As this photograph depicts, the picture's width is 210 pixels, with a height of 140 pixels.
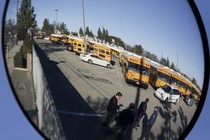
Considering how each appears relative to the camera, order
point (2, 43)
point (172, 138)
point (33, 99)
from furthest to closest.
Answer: point (33, 99)
point (172, 138)
point (2, 43)

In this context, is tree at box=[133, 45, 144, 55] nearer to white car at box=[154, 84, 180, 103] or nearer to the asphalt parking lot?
the asphalt parking lot

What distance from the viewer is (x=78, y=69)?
2.72m

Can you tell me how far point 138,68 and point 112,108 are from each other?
37 centimetres

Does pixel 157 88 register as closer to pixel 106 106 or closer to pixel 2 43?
pixel 106 106

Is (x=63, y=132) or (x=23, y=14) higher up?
(x=23, y=14)

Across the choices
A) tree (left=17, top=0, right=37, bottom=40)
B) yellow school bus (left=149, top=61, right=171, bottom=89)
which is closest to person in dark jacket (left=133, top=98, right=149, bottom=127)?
yellow school bus (left=149, top=61, right=171, bottom=89)

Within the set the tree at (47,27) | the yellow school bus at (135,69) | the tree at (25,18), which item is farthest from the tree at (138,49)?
the tree at (25,18)

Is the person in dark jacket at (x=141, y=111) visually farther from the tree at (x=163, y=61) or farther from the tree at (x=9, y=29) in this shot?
the tree at (x=9, y=29)

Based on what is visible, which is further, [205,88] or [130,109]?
[130,109]

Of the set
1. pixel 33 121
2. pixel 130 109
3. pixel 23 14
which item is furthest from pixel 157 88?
pixel 23 14

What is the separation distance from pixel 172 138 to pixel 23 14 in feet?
4.93

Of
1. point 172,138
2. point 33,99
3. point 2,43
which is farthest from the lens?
point 33,99

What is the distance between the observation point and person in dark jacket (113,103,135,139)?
271 cm

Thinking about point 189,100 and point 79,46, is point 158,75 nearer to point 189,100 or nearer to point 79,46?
point 189,100
